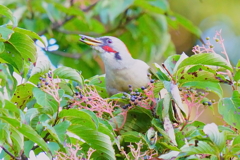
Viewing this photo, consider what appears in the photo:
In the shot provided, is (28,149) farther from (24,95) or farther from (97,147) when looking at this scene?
(24,95)

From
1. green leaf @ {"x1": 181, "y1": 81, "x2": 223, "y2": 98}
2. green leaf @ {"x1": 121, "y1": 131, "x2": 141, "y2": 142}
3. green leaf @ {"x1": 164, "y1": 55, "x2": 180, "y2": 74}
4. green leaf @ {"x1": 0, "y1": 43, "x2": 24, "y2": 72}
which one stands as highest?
green leaf @ {"x1": 181, "y1": 81, "x2": 223, "y2": 98}

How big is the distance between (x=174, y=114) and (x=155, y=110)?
0.09 meters

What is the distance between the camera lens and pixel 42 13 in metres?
5.22

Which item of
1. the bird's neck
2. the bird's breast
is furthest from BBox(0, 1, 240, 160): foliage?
the bird's neck

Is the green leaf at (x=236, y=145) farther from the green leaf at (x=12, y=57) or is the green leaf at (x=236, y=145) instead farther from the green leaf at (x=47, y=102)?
the green leaf at (x=12, y=57)

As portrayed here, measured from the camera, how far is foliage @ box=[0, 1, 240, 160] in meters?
1.84

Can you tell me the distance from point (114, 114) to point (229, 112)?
1.81 feet

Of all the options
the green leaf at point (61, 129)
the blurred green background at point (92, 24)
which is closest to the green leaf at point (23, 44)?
the green leaf at point (61, 129)

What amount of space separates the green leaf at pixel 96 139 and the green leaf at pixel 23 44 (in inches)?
14.1

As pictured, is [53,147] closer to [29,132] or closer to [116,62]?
[29,132]

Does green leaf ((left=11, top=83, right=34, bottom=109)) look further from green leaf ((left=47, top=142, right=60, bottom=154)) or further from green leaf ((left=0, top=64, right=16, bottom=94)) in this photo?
green leaf ((left=47, top=142, right=60, bottom=154))

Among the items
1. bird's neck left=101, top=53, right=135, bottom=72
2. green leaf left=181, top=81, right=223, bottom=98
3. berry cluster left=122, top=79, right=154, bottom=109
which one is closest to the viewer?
green leaf left=181, top=81, right=223, bottom=98

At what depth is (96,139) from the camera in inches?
79.7

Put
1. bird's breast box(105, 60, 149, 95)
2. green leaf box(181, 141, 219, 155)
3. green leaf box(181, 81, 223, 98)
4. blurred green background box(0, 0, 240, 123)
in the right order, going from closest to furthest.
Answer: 1. green leaf box(181, 141, 219, 155)
2. green leaf box(181, 81, 223, 98)
3. bird's breast box(105, 60, 149, 95)
4. blurred green background box(0, 0, 240, 123)
